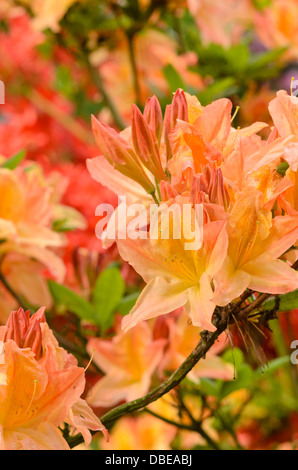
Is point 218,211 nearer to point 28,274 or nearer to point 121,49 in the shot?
point 28,274

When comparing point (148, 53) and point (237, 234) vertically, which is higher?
point (148, 53)

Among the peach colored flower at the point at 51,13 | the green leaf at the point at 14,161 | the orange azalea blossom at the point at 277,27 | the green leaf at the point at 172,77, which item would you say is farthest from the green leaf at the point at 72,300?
the orange azalea blossom at the point at 277,27

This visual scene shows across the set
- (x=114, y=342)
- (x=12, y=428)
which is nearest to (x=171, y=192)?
(x=12, y=428)

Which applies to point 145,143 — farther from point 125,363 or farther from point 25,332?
point 125,363

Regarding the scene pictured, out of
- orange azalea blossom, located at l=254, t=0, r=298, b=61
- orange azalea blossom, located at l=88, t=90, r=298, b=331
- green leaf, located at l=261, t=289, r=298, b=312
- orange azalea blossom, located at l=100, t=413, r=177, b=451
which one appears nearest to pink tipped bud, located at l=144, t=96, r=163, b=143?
orange azalea blossom, located at l=88, t=90, r=298, b=331

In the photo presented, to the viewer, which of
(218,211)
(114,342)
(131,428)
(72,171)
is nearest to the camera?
(218,211)

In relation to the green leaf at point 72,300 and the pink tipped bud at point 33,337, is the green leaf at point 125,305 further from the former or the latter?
the pink tipped bud at point 33,337
